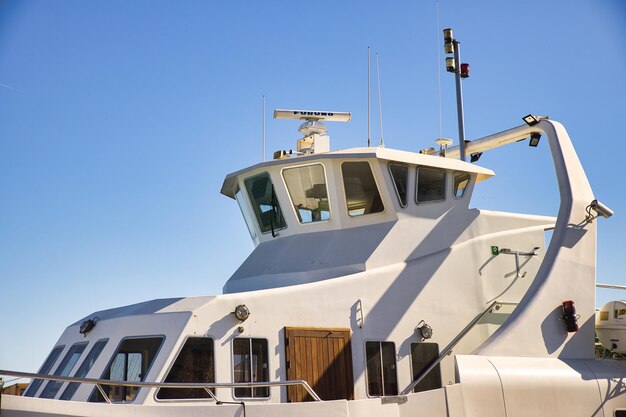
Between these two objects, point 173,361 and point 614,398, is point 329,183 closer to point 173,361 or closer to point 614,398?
point 173,361

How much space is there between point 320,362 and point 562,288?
4745mm

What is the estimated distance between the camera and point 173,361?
10625 mm

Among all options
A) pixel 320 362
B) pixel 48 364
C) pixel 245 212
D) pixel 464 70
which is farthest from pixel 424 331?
pixel 464 70

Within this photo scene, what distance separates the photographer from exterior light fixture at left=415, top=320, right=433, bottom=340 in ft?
42.4

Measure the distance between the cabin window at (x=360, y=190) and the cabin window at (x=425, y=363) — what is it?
246 cm

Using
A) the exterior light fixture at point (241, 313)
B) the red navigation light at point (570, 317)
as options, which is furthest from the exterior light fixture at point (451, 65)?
the exterior light fixture at point (241, 313)

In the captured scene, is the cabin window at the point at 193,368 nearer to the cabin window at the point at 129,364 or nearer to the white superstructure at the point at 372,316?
the white superstructure at the point at 372,316

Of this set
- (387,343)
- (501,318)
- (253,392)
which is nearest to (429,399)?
(387,343)

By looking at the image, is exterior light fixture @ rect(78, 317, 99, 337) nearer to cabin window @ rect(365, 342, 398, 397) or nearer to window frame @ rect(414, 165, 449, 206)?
cabin window @ rect(365, 342, 398, 397)

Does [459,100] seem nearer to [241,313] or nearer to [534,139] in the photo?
[534,139]

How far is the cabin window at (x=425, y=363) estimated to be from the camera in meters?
12.8

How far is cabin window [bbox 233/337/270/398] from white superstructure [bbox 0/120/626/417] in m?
0.02

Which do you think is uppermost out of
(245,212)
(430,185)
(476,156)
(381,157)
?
(476,156)

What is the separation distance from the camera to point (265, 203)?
46.9 ft
